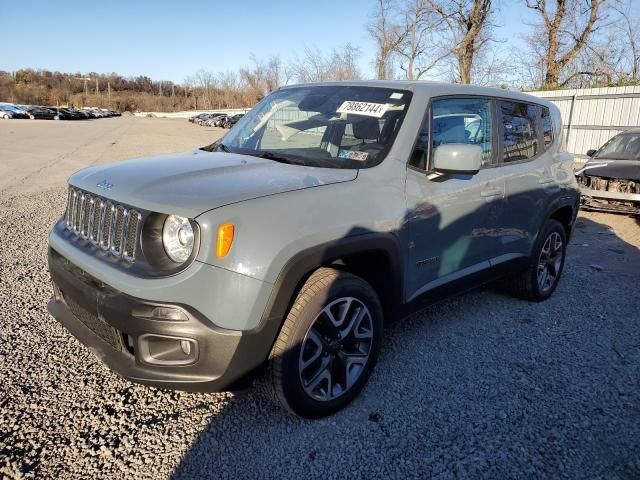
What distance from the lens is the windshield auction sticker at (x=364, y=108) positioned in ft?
10.4

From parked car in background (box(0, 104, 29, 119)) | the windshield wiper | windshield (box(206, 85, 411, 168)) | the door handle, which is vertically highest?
parked car in background (box(0, 104, 29, 119))

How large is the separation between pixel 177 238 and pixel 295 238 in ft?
1.87

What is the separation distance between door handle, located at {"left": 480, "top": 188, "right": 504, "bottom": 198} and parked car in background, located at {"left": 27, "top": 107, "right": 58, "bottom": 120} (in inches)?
2952

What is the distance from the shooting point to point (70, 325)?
2.77m

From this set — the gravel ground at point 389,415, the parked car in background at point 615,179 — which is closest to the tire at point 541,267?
the gravel ground at point 389,415

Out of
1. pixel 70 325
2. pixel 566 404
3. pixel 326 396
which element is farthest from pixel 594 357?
pixel 70 325

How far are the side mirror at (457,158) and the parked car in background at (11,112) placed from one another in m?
69.6

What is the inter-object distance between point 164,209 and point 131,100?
455 feet

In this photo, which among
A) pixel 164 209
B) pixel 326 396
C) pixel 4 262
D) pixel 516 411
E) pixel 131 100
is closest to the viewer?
pixel 164 209

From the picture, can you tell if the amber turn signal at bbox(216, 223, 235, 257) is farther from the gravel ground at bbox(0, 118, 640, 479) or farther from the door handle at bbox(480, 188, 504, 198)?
the door handle at bbox(480, 188, 504, 198)

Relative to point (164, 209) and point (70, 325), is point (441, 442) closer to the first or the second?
point (164, 209)

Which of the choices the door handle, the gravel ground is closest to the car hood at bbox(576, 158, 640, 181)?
the gravel ground

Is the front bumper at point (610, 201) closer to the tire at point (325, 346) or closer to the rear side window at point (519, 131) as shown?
the rear side window at point (519, 131)

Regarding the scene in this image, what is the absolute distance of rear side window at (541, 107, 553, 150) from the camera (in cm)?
445
